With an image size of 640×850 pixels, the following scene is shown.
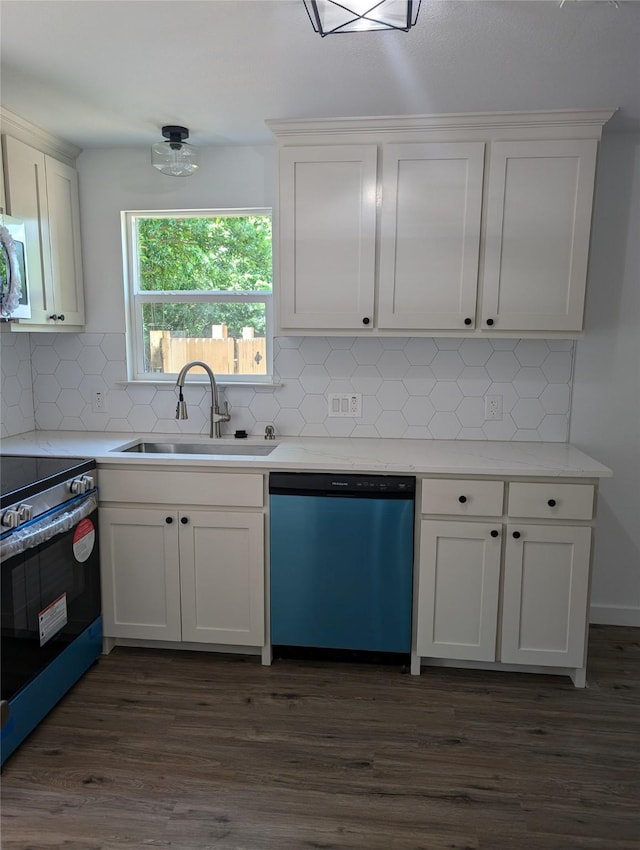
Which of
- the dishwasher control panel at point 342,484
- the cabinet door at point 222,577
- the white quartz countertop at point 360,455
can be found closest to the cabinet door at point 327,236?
the white quartz countertop at point 360,455

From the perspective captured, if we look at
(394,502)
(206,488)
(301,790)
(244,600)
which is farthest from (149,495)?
(301,790)

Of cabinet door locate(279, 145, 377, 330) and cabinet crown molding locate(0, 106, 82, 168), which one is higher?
cabinet crown molding locate(0, 106, 82, 168)

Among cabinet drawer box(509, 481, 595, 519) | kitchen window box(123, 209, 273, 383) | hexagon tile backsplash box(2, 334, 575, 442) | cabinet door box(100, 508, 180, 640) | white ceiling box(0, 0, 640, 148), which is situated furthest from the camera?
kitchen window box(123, 209, 273, 383)

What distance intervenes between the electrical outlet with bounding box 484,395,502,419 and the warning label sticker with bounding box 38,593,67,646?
2.08m

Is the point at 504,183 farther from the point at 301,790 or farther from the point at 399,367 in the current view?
the point at 301,790

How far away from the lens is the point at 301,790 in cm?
190

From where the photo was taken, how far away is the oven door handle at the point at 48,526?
1.93 m

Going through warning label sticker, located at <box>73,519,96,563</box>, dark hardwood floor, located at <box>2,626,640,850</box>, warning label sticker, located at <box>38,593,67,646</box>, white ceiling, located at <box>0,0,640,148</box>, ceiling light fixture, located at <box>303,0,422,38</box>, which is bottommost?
dark hardwood floor, located at <box>2,626,640,850</box>

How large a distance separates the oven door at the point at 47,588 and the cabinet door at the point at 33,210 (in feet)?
3.09

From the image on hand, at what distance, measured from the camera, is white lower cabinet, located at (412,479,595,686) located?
239cm

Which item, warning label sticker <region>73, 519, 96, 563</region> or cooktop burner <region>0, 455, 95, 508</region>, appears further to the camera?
warning label sticker <region>73, 519, 96, 563</region>

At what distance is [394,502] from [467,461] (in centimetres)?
36

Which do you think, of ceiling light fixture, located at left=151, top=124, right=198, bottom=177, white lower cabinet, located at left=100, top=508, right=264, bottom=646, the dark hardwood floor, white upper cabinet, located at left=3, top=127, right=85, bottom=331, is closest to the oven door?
white lower cabinet, located at left=100, top=508, right=264, bottom=646

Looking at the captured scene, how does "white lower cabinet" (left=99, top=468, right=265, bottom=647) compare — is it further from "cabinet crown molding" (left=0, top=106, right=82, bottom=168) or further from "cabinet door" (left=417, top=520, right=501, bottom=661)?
"cabinet crown molding" (left=0, top=106, right=82, bottom=168)
